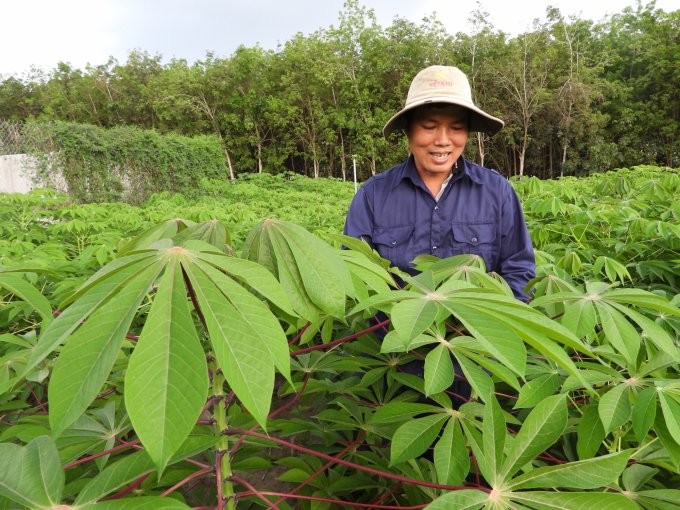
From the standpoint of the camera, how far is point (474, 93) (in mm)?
16672

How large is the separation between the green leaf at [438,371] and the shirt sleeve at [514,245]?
88 cm

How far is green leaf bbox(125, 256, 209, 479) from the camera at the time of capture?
272mm

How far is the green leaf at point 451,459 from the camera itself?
50 centimetres

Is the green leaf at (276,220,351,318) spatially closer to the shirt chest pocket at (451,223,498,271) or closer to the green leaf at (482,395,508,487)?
the green leaf at (482,395,508,487)

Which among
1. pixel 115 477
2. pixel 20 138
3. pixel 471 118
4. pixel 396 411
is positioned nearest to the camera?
pixel 115 477

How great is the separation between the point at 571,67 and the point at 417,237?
1902cm

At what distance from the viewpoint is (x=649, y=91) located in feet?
56.7

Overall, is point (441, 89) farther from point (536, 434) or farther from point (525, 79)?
point (525, 79)

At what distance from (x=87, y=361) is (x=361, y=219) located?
1126 millimetres

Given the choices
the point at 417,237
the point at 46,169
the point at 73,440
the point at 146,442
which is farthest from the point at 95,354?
the point at 46,169

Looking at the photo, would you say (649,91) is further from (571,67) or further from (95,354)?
(95,354)

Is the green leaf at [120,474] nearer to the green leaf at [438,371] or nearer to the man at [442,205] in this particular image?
the green leaf at [438,371]

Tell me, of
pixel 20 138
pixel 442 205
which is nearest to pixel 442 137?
pixel 442 205

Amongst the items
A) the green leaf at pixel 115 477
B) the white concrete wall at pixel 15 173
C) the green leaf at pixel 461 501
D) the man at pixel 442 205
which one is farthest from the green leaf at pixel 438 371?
the white concrete wall at pixel 15 173
